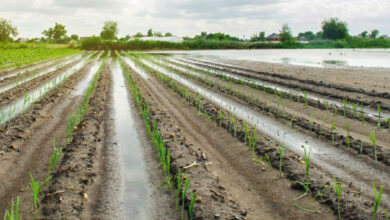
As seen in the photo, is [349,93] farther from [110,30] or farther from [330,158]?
[110,30]

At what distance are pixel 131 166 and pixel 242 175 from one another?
152 cm

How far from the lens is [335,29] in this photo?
91750mm

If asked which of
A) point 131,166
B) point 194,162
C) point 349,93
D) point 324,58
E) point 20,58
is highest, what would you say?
point 20,58

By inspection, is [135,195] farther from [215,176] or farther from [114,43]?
[114,43]

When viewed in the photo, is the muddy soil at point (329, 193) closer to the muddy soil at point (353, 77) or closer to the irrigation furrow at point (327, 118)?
the irrigation furrow at point (327, 118)

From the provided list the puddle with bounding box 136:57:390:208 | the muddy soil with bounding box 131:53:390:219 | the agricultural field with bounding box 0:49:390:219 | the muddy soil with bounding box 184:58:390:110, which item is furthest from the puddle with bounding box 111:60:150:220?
the muddy soil with bounding box 184:58:390:110

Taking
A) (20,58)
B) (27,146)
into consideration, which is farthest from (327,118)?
(20,58)

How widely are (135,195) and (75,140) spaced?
2064 millimetres

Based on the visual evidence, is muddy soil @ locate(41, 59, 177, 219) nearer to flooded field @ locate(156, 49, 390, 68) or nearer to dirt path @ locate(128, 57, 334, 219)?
dirt path @ locate(128, 57, 334, 219)

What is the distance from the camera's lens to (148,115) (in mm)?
6961

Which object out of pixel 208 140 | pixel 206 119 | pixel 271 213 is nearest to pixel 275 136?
pixel 208 140

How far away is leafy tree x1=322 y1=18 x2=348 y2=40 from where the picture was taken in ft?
297

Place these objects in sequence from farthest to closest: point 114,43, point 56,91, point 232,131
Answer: point 114,43, point 56,91, point 232,131

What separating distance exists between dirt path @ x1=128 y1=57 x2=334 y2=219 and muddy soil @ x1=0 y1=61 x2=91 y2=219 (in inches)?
85.2
